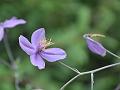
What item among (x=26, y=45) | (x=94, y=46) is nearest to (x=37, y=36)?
(x=26, y=45)

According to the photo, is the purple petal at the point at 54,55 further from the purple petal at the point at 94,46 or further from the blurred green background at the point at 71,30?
the blurred green background at the point at 71,30

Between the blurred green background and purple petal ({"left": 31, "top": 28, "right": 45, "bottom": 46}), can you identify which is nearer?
purple petal ({"left": 31, "top": 28, "right": 45, "bottom": 46})

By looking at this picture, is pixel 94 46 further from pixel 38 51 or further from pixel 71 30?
pixel 71 30

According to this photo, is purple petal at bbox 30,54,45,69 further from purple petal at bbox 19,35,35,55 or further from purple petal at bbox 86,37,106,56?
purple petal at bbox 86,37,106,56

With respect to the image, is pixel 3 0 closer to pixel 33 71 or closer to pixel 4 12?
pixel 4 12

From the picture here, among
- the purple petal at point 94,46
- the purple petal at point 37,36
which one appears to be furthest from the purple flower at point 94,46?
the purple petal at point 37,36

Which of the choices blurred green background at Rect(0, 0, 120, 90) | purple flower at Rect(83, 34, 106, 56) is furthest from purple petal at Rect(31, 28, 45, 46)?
blurred green background at Rect(0, 0, 120, 90)
